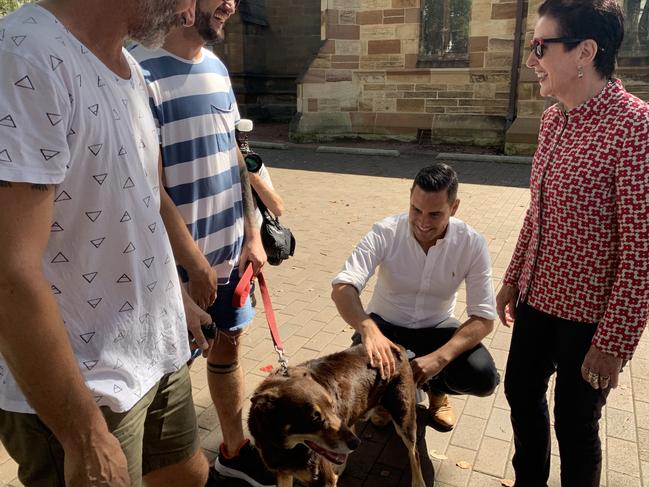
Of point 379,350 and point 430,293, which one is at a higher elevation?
point 430,293

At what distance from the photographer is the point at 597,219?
83.4 inches

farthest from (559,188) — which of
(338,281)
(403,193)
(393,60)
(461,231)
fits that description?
(393,60)

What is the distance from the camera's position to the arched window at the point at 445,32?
13.7 m

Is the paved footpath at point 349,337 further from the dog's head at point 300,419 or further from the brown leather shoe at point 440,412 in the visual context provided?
the dog's head at point 300,419

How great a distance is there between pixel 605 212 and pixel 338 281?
4.45 ft

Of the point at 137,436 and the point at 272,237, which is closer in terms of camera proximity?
the point at 137,436

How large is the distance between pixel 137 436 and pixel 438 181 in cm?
190

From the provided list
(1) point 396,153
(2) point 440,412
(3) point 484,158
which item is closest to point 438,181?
(2) point 440,412

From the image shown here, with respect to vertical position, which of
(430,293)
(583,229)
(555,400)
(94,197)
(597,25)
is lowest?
(555,400)

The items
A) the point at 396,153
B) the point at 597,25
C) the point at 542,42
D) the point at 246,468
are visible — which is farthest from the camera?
the point at 396,153

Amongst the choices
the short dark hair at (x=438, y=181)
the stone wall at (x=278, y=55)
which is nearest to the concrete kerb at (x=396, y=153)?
the stone wall at (x=278, y=55)

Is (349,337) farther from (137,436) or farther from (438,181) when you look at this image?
(137,436)

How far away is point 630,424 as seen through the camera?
3312 mm

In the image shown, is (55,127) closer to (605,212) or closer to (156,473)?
(156,473)
